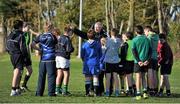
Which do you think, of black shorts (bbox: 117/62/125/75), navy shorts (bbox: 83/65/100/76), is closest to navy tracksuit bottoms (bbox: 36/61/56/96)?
navy shorts (bbox: 83/65/100/76)

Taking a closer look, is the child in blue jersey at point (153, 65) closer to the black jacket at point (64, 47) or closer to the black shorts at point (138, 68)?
the black shorts at point (138, 68)

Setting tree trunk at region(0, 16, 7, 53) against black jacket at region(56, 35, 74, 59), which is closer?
black jacket at region(56, 35, 74, 59)

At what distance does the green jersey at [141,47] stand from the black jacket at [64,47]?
6.90 ft

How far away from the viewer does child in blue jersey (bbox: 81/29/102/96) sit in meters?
18.2

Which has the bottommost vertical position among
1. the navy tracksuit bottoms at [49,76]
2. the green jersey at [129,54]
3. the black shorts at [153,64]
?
the navy tracksuit bottoms at [49,76]

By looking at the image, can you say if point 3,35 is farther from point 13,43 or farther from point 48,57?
point 48,57

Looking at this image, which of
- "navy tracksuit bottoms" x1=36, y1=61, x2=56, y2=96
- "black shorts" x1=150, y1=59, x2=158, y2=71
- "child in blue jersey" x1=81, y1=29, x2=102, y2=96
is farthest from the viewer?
"black shorts" x1=150, y1=59, x2=158, y2=71

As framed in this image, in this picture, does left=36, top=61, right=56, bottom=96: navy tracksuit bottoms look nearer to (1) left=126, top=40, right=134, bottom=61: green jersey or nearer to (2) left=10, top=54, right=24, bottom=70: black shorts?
(2) left=10, top=54, right=24, bottom=70: black shorts

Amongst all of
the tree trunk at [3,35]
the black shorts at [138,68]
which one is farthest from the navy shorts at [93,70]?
the tree trunk at [3,35]

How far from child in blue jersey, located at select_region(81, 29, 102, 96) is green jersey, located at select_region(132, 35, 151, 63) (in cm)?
122

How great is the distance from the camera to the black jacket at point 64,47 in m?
18.5

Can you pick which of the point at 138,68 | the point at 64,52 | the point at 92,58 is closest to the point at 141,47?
the point at 138,68

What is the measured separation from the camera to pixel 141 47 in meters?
17.6

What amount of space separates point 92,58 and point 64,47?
0.96 meters
